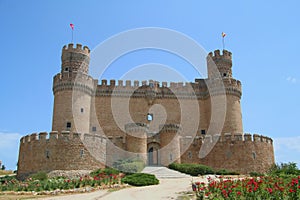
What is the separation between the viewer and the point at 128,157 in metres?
25.7

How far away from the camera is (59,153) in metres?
23.5

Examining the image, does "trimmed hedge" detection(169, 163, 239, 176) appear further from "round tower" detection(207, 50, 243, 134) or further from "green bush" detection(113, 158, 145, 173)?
"round tower" detection(207, 50, 243, 134)

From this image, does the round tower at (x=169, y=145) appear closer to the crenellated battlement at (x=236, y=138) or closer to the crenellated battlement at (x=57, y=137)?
the crenellated battlement at (x=236, y=138)

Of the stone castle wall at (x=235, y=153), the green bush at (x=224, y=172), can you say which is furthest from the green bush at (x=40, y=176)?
the green bush at (x=224, y=172)

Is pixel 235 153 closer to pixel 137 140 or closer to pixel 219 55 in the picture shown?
pixel 137 140

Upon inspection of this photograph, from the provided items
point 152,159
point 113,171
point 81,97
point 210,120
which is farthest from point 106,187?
point 210,120

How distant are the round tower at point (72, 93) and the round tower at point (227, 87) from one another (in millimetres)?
13038

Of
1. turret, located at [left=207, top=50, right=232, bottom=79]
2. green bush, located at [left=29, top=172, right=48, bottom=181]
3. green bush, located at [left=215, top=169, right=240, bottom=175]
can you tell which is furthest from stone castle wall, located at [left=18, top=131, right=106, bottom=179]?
turret, located at [left=207, top=50, right=232, bottom=79]

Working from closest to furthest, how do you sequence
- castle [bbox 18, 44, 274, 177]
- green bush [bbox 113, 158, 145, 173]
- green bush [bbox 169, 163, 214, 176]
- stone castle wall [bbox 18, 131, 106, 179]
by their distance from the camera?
green bush [bbox 113, 158, 145, 173] → green bush [bbox 169, 163, 214, 176] → stone castle wall [bbox 18, 131, 106, 179] → castle [bbox 18, 44, 274, 177]

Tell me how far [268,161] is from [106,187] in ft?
51.8

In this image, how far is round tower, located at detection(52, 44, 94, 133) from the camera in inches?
1096

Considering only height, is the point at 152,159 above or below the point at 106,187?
above

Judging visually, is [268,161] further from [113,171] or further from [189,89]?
[113,171]

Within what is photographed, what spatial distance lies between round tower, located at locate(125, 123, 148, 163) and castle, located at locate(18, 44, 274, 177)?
0.08m
